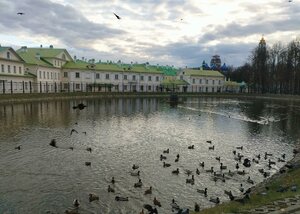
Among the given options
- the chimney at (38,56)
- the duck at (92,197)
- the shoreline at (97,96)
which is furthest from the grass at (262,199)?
the chimney at (38,56)

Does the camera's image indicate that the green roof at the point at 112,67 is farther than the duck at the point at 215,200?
Yes

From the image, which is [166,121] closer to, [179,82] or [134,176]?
[134,176]

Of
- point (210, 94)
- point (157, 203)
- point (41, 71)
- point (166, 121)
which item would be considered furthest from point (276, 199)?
point (210, 94)

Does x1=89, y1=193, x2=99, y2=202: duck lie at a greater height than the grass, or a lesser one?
lesser

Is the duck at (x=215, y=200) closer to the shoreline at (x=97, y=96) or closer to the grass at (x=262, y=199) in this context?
the grass at (x=262, y=199)

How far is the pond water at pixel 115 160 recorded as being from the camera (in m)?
15.9

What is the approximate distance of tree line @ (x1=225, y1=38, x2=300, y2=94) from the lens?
113m

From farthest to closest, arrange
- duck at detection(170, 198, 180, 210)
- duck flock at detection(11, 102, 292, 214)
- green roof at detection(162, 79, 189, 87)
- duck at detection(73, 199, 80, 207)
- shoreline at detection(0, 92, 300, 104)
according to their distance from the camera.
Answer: green roof at detection(162, 79, 189, 87)
shoreline at detection(0, 92, 300, 104)
duck flock at detection(11, 102, 292, 214)
duck at detection(73, 199, 80, 207)
duck at detection(170, 198, 180, 210)

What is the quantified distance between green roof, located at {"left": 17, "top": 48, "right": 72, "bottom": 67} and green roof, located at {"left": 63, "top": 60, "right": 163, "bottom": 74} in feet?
20.1

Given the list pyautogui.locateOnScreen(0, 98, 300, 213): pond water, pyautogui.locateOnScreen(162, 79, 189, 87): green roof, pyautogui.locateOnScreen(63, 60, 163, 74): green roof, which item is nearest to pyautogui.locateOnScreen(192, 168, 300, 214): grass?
pyautogui.locateOnScreen(0, 98, 300, 213): pond water

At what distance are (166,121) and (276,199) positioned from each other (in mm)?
33421

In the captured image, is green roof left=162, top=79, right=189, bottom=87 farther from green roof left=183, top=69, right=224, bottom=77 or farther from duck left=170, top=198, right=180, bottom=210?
duck left=170, top=198, right=180, bottom=210

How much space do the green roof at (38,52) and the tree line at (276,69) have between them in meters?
70.9

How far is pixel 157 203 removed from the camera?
15242 mm
